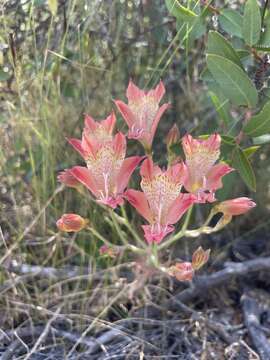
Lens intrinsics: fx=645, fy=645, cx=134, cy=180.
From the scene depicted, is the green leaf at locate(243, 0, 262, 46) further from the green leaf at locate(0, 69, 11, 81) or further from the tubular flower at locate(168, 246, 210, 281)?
the green leaf at locate(0, 69, 11, 81)

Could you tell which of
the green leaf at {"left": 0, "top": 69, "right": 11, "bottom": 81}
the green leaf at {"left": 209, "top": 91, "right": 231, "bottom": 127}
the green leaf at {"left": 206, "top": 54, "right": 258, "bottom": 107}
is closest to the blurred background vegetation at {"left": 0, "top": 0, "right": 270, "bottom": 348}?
the green leaf at {"left": 0, "top": 69, "right": 11, "bottom": 81}

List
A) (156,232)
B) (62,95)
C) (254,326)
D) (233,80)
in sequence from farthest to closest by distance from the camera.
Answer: (62,95) < (254,326) < (233,80) < (156,232)

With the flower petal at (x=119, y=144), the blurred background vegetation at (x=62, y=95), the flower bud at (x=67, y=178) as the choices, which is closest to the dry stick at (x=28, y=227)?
the blurred background vegetation at (x=62, y=95)

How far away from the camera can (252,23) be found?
1051mm

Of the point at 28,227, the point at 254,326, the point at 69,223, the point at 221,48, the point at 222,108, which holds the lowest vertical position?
the point at 254,326

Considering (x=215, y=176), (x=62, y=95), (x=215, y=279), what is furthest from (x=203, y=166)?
(x=62, y=95)

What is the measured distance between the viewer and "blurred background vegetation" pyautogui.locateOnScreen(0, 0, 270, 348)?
133 centimetres

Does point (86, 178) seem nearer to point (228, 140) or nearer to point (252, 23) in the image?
point (228, 140)

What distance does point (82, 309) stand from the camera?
48.4 inches

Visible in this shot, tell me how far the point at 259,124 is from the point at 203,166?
0.15m

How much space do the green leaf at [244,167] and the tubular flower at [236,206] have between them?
69 millimetres

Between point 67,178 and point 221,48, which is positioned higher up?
point 221,48

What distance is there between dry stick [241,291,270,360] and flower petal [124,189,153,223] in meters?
0.40

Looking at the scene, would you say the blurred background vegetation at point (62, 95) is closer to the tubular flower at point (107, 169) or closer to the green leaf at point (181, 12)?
the green leaf at point (181, 12)
